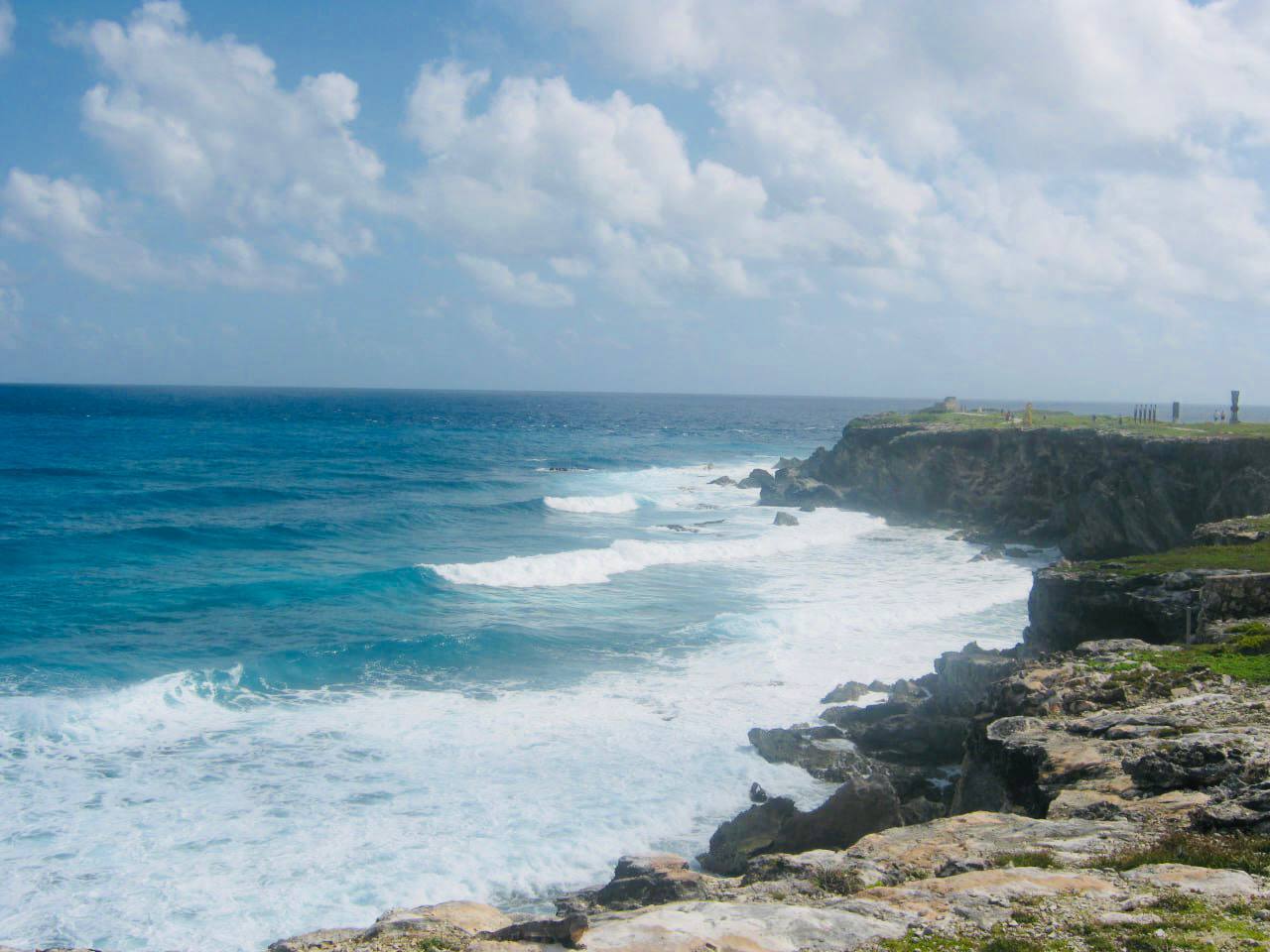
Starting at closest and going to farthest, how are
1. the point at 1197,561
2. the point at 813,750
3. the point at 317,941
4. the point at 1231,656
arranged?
1. the point at 317,941
2. the point at 1231,656
3. the point at 1197,561
4. the point at 813,750

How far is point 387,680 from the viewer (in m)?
24.8

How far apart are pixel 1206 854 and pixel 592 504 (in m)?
50.8

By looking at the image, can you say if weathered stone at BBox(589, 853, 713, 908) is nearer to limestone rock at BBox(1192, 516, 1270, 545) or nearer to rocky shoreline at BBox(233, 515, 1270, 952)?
rocky shoreline at BBox(233, 515, 1270, 952)

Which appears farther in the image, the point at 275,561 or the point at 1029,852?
the point at 275,561

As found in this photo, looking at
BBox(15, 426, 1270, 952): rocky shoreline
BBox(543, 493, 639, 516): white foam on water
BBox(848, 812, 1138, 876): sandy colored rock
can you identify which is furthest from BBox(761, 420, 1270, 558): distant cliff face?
BBox(848, 812, 1138, 876): sandy colored rock

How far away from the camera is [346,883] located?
582 inches

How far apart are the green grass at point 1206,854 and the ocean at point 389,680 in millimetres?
9001

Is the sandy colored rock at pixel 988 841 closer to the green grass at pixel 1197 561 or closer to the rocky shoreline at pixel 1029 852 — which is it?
the rocky shoreline at pixel 1029 852

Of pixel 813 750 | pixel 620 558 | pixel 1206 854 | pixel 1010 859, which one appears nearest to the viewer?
pixel 1206 854

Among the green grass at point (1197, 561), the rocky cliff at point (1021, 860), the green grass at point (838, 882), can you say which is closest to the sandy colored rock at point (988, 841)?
the rocky cliff at point (1021, 860)

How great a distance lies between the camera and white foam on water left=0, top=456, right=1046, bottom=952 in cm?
1448

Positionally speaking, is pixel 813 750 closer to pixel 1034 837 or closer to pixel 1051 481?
pixel 1034 837

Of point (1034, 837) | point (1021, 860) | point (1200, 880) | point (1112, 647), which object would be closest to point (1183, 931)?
point (1200, 880)

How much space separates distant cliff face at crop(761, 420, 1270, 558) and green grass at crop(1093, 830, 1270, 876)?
94.4 feet
